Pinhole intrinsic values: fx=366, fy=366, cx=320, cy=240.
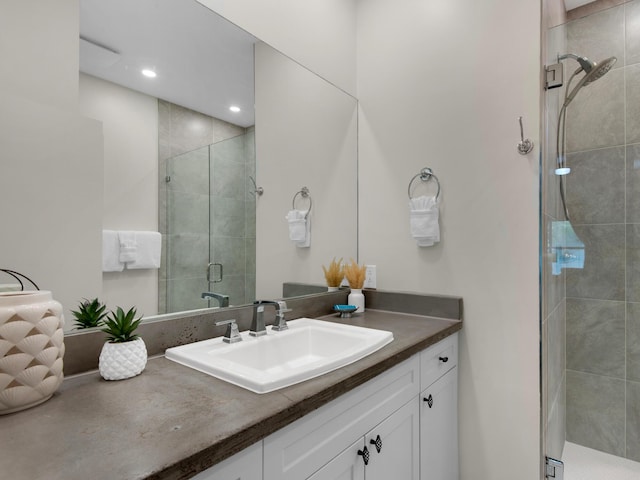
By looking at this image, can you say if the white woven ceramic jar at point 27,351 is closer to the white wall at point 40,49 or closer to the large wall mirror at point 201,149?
the large wall mirror at point 201,149

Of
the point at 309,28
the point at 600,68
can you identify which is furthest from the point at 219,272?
the point at 600,68

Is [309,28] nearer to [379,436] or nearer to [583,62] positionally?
[583,62]

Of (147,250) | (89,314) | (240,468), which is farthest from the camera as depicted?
(147,250)

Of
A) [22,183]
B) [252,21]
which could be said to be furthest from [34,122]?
[252,21]

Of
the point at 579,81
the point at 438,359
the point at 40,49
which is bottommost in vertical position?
the point at 438,359

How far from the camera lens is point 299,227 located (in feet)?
5.89

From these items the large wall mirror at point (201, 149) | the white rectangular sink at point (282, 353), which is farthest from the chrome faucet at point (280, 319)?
the large wall mirror at point (201, 149)

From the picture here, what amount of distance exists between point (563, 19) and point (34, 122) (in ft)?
7.54

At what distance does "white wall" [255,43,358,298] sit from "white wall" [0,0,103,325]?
0.66 m

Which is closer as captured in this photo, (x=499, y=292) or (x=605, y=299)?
(x=499, y=292)

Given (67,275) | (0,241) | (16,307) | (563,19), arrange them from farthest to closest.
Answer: (563,19) → (67,275) → (0,241) → (16,307)

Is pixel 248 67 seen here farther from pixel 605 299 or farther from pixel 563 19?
pixel 605 299

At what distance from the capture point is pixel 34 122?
0.92 metres

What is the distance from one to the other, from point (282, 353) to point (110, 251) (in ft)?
2.26
